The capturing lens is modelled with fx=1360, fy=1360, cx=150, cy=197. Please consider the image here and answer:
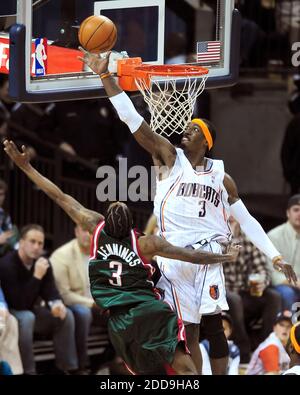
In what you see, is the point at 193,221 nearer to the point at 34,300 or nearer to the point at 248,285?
the point at 34,300

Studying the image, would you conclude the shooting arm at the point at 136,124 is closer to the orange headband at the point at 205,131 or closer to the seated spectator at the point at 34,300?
the orange headband at the point at 205,131

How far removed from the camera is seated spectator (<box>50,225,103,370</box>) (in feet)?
40.5

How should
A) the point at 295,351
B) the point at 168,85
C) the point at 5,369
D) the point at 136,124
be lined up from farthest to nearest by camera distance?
the point at 5,369 < the point at 168,85 < the point at 136,124 < the point at 295,351

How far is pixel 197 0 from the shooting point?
13422 millimetres

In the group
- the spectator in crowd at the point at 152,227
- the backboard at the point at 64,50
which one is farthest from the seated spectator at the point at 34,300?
the backboard at the point at 64,50

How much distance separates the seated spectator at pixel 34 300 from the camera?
11844mm

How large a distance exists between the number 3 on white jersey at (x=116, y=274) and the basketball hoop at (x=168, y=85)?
1.19 meters

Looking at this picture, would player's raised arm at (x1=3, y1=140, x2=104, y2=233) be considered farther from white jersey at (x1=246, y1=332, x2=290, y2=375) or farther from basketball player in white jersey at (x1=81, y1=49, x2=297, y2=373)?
white jersey at (x1=246, y1=332, x2=290, y2=375)

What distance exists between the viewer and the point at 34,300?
1208 cm

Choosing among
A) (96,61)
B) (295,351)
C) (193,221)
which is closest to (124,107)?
(96,61)

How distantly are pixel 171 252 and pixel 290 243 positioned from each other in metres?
3.73

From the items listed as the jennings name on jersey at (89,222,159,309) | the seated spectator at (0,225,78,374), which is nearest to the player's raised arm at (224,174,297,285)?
the jennings name on jersey at (89,222,159,309)
